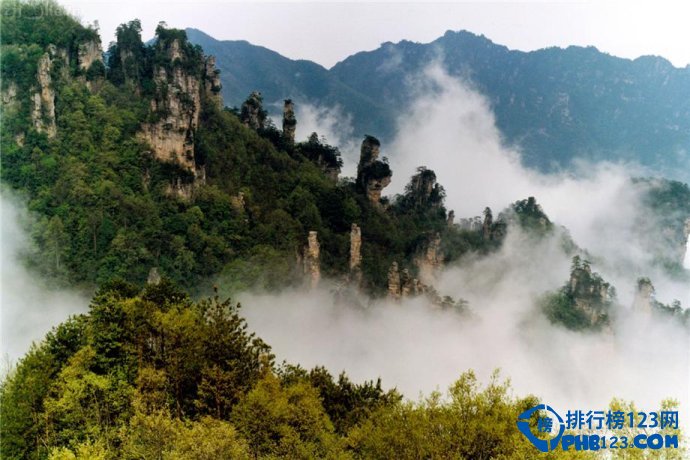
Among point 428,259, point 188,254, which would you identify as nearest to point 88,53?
point 188,254

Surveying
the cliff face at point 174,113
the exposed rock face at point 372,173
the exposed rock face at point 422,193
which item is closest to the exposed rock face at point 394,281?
the exposed rock face at point 372,173

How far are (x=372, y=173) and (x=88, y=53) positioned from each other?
3803cm

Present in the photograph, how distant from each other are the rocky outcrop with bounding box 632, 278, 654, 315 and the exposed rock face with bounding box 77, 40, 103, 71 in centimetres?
7320

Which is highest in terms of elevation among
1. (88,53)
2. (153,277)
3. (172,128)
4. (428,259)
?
(88,53)

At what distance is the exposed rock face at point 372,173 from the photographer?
261ft

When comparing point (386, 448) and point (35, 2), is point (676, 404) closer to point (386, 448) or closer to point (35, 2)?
point (386, 448)

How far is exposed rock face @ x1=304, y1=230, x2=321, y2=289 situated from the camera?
62094 mm

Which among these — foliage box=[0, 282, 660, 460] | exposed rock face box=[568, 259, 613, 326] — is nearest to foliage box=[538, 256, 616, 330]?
exposed rock face box=[568, 259, 613, 326]

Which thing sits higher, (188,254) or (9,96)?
(9,96)

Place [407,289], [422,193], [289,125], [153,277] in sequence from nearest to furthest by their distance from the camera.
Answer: [153,277] → [407,289] → [289,125] → [422,193]

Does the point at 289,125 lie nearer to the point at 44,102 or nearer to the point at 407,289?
the point at 407,289

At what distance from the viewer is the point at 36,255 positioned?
169 feet

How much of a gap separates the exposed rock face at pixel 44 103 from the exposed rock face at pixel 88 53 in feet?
14.8

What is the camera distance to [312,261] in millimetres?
62156
